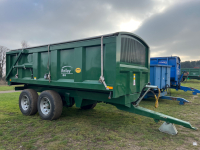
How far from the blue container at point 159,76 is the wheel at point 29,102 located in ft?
17.8

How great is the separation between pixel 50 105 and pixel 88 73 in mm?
1759

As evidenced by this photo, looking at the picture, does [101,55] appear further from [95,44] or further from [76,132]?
[76,132]

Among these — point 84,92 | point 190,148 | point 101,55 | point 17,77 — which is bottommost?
point 190,148

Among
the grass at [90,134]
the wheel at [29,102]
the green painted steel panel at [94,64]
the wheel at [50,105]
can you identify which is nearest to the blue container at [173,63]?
the grass at [90,134]

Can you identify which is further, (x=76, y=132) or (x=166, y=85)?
(x=166, y=85)

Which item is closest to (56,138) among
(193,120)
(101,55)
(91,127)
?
(91,127)

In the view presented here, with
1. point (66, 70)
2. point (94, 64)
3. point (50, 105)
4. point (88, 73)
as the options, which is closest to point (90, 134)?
point (88, 73)

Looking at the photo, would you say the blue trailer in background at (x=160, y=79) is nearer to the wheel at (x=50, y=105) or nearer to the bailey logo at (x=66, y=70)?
the bailey logo at (x=66, y=70)

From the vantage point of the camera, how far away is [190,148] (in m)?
3.22

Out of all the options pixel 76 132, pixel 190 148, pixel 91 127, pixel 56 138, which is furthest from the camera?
pixel 91 127

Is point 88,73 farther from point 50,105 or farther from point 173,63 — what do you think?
point 173,63

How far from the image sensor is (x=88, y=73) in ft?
13.1

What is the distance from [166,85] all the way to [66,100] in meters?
6.15

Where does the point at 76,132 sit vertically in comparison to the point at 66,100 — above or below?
below
